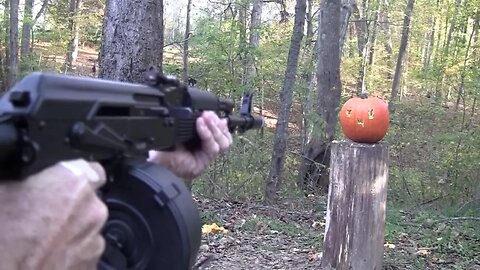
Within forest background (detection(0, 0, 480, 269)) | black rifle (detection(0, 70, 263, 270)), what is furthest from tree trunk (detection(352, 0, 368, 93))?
black rifle (detection(0, 70, 263, 270))

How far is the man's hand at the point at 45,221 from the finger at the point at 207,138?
0.73 meters

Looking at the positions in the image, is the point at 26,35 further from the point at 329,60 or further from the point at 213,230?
the point at 213,230

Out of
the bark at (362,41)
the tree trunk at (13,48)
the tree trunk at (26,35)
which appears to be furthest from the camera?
the bark at (362,41)

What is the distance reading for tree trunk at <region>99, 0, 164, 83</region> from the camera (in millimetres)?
4723

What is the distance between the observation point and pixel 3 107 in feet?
3.59

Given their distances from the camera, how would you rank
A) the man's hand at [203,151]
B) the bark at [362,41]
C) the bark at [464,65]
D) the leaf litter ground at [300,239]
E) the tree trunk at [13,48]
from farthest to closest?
1. the bark at [362,41]
2. the tree trunk at [13,48]
3. the bark at [464,65]
4. the leaf litter ground at [300,239]
5. the man's hand at [203,151]

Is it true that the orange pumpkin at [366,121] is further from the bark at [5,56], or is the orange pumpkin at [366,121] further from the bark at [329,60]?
the bark at [5,56]

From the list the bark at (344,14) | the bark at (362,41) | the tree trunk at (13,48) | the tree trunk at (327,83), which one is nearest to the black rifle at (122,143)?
the tree trunk at (327,83)

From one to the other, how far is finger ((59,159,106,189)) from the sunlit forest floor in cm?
364

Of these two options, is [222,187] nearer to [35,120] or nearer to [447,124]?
[447,124]

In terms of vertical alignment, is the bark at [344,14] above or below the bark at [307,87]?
above

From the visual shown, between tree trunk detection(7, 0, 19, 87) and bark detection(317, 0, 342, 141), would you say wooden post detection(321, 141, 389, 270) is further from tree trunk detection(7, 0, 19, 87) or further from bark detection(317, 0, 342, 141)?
tree trunk detection(7, 0, 19, 87)

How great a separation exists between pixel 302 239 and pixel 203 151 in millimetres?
4292

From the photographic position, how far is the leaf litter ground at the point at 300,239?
5.40 m
